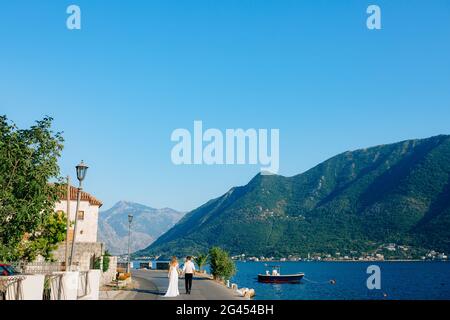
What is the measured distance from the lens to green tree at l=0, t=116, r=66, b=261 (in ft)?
92.2

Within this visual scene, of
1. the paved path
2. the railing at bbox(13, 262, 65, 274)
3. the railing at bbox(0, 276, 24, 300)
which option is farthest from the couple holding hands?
the railing at bbox(0, 276, 24, 300)

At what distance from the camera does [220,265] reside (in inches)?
1975

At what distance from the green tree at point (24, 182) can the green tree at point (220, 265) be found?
23.0 metres

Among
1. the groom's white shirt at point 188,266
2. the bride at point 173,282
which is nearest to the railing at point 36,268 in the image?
the bride at point 173,282

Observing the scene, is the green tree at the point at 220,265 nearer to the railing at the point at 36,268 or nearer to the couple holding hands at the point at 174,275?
the couple holding hands at the point at 174,275

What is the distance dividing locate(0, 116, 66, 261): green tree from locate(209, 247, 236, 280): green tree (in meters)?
23.0

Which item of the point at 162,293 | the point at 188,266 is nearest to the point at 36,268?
the point at 162,293

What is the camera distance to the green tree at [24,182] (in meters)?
28.1

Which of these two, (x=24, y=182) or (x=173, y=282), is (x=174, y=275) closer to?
(x=173, y=282)
